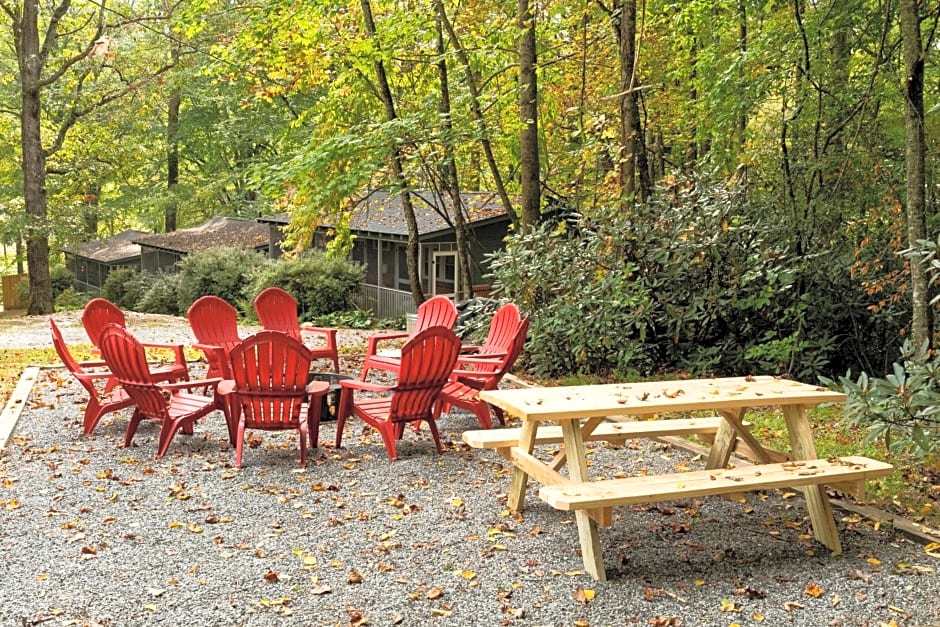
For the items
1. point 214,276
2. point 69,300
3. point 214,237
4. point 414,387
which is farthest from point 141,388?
point 214,237

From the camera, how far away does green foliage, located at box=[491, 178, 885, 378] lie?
9.10 m

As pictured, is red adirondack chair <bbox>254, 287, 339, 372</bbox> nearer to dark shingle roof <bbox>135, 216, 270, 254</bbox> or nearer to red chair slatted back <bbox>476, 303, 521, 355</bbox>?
red chair slatted back <bbox>476, 303, 521, 355</bbox>

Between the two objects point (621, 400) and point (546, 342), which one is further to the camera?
point (546, 342)

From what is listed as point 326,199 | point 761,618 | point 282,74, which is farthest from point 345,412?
point 282,74

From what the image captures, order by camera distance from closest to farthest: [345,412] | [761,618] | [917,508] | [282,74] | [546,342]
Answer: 1. [761,618]
2. [917,508]
3. [345,412]
4. [546,342]
5. [282,74]

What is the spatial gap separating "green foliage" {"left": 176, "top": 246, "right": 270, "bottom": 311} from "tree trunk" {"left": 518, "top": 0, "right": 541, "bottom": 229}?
13173 millimetres

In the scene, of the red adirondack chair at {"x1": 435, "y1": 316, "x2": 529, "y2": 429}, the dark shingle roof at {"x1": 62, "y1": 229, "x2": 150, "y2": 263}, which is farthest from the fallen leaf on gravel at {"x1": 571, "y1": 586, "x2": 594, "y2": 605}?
the dark shingle roof at {"x1": 62, "y1": 229, "x2": 150, "y2": 263}

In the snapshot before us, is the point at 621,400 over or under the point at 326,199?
under

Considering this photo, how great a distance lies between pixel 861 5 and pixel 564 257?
411 centimetres

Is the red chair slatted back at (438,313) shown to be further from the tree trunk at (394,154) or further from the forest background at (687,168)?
the tree trunk at (394,154)

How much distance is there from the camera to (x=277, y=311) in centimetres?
1013

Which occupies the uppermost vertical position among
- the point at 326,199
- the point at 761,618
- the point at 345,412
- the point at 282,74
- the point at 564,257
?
the point at 282,74

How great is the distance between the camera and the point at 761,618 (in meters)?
3.55

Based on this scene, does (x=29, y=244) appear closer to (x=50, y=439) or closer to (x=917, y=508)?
(x=50, y=439)
